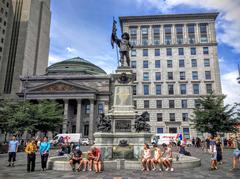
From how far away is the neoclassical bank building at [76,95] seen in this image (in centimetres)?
6312

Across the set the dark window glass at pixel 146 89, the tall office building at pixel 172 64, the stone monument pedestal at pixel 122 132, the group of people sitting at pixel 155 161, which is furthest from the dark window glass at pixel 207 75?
the group of people sitting at pixel 155 161

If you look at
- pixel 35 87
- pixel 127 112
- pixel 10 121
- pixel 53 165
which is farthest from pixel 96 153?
pixel 35 87

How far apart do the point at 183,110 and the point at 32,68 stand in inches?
2350

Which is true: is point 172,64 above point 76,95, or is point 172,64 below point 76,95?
Result: above

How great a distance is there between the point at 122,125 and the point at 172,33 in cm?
5306

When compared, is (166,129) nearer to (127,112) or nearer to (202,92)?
(202,92)

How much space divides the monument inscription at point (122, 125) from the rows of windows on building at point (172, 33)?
50.0 metres

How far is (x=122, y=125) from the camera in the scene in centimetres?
1589

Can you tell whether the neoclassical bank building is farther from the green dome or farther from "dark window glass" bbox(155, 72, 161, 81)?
"dark window glass" bbox(155, 72, 161, 81)

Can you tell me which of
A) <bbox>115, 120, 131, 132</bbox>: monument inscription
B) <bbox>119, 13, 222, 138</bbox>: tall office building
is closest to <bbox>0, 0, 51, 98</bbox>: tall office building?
<bbox>119, 13, 222, 138</bbox>: tall office building

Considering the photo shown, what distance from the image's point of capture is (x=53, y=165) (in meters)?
12.3

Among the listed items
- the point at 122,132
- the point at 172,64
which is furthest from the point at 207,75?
the point at 122,132

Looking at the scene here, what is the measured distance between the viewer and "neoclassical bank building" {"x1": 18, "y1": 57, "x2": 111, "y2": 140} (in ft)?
207

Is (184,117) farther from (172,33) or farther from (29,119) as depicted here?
(29,119)
